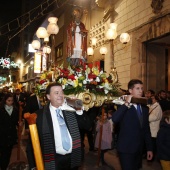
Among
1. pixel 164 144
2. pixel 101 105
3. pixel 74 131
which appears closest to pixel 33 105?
pixel 101 105

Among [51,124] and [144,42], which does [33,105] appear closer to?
[144,42]

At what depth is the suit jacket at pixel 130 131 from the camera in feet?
14.3

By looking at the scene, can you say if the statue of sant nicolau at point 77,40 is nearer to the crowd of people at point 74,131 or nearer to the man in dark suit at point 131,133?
the crowd of people at point 74,131

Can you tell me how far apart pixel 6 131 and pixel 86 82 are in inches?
97.9

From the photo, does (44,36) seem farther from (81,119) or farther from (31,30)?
(31,30)

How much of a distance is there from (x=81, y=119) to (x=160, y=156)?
7.58 feet

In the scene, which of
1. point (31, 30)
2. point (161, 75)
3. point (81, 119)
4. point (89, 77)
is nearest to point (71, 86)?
point (89, 77)

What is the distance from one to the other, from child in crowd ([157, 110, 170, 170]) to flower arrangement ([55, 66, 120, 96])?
1257 mm

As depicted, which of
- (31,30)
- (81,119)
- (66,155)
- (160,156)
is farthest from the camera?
(31,30)

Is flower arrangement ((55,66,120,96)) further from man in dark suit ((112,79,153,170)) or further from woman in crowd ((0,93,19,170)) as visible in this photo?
woman in crowd ((0,93,19,170))

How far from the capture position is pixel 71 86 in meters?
4.87

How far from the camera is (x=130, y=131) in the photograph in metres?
4.42

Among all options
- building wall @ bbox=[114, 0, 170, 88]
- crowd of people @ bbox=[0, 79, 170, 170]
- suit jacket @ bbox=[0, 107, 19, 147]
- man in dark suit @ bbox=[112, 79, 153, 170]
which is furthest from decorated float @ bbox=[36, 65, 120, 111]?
building wall @ bbox=[114, 0, 170, 88]

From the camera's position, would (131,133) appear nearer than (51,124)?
No
